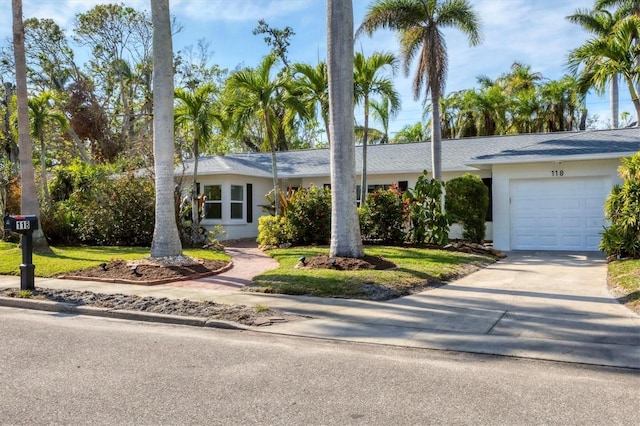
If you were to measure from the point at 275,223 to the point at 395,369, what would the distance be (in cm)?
1281

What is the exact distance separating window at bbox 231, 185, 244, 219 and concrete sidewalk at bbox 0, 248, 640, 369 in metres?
10.4

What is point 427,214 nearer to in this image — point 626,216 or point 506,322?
point 626,216

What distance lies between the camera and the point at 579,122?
111ft

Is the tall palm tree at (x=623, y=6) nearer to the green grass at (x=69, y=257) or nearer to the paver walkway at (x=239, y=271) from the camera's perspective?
the paver walkway at (x=239, y=271)

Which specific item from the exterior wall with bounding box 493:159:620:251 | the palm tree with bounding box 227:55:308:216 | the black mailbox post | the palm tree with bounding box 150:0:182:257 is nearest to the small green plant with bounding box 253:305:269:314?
the black mailbox post

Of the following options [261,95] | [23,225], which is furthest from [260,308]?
[261,95]

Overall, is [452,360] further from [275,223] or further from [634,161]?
[275,223]

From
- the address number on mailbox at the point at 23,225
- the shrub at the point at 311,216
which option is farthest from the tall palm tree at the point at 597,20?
the address number on mailbox at the point at 23,225

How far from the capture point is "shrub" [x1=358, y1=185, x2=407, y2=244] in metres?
16.6

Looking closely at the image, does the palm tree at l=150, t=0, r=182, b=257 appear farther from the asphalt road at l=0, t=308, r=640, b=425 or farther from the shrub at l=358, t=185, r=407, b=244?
the shrub at l=358, t=185, r=407, b=244

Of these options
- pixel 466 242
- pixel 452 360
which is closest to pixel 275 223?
pixel 466 242

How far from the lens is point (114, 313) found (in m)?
8.22

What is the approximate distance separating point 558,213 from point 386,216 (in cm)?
548

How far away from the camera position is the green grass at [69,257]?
41.1 ft
